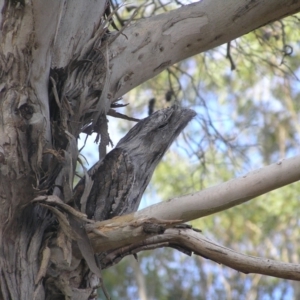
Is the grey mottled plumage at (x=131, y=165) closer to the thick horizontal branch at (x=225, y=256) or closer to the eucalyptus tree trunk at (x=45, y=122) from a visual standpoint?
the eucalyptus tree trunk at (x=45, y=122)

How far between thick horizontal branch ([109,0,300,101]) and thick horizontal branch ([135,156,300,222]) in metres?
0.71

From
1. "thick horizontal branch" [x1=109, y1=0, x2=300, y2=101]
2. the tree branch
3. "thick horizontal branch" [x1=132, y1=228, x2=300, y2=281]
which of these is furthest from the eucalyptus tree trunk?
"thick horizontal branch" [x1=132, y1=228, x2=300, y2=281]

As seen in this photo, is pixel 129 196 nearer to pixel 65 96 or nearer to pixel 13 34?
pixel 65 96

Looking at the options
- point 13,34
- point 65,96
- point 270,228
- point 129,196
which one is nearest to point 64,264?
point 129,196

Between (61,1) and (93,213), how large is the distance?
2.67ft

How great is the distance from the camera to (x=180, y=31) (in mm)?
2498

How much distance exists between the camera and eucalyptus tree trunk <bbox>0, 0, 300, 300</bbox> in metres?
2.03

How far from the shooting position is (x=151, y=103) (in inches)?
132

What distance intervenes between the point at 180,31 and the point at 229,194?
915 millimetres

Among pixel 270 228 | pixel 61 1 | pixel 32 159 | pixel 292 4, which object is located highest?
pixel 270 228

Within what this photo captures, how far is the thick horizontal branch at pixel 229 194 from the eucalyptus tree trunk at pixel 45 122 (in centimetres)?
33

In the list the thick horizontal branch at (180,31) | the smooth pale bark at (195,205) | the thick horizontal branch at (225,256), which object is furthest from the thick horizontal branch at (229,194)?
the thick horizontal branch at (180,31)

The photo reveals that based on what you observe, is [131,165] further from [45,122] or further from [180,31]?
[180,31]

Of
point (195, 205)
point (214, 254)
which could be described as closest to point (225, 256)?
point (214, 254)
